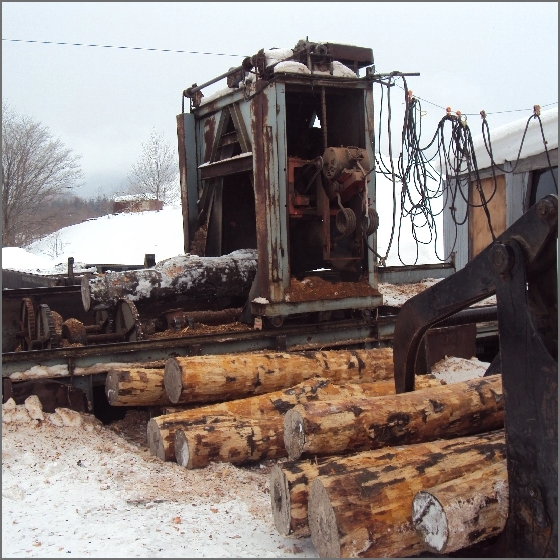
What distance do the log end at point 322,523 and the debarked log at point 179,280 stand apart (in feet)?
11.9

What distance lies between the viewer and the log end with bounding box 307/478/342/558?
2.95 m

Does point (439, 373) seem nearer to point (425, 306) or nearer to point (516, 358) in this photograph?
point (425, 306)

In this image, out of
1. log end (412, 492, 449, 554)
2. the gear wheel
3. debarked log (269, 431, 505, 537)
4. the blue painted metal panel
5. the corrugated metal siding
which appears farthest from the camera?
the corrugated metal siding

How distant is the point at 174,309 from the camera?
262 inches

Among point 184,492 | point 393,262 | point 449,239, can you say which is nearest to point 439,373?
point 184,492

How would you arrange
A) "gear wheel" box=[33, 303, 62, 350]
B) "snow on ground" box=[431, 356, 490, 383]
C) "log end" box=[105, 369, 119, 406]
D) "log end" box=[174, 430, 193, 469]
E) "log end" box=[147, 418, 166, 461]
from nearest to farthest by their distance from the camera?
"log end" box=[174, 430, 193, 469], "log end" box=[147, 418, 166, 461], "log end" box=[105, 369, 119, 406], "gear wheel" box=[33, 303, 62, 350], "snow on ground" box=[431, 356, 490, 383]

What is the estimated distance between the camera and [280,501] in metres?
3.31

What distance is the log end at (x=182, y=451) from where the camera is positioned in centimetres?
427

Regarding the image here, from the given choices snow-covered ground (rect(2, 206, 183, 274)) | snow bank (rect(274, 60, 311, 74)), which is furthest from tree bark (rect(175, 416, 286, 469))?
snow-covered ground (rect(2, 206, 183, 274))

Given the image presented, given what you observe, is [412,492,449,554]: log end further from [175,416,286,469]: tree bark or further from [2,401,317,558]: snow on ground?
[175,416,286,469]: tree bark

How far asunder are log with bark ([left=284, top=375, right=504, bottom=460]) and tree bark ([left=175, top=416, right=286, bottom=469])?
2.55 feet

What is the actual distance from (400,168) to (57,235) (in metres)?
28.8

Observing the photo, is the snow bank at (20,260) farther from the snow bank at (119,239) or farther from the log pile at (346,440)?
the log pile at (346,440)

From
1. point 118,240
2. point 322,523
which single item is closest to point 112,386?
point 322,523
